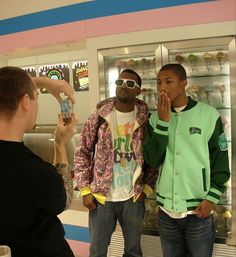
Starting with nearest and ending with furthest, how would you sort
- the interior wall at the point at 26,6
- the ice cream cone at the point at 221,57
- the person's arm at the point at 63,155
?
the person's arm at the point at 63,155
the ice cream cone at the point at 221,57
the interior wall at the point at 26,6

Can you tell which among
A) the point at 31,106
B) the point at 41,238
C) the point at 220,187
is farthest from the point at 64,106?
the point at 220,187

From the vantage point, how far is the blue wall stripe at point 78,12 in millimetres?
2867

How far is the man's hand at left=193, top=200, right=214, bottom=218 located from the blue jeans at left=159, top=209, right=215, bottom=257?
0.15 ft

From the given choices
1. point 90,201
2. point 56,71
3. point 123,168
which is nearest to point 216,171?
point 123,168

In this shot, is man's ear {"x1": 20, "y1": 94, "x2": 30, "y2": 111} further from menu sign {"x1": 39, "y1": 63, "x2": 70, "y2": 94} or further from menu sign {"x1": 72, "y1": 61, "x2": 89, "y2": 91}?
menu sign {"x1": 39, "y1": 63, "x2": 70, "y2": 94}

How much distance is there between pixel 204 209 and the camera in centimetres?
216

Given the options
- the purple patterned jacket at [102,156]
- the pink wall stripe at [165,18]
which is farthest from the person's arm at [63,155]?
the pink wall stripe at [165,18]

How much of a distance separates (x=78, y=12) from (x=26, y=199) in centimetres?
247

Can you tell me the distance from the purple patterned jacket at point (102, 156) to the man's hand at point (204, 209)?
45 cm

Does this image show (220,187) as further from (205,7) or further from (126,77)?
(205,7)

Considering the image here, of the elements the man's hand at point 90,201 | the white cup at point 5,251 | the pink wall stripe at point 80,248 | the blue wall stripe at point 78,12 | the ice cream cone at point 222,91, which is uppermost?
the blue wall stripe at point 78,12

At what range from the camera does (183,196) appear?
221 centimetres

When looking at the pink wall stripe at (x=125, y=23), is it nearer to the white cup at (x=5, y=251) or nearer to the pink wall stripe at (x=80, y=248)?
the pink wall stripe at (x=80, y=248)

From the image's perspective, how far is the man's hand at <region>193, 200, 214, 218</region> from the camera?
85.0 inches
